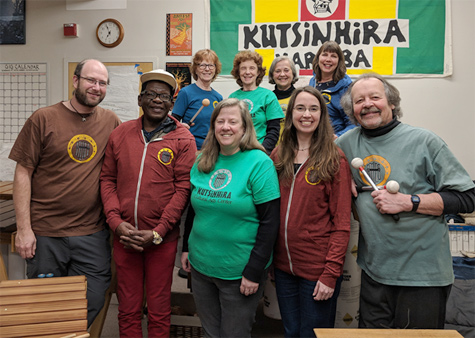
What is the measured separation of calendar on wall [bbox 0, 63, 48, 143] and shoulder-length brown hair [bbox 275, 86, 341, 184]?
402 centimetres

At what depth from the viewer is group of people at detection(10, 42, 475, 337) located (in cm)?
154

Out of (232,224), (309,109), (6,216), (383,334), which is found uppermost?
(309,109)

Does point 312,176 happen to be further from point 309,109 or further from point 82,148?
point 82,148

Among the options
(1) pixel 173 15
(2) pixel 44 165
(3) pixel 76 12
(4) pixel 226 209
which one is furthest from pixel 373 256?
(3) pixel 76 12

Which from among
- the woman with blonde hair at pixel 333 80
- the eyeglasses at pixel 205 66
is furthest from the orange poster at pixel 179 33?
the woman with blonde hair at pixel 333 80

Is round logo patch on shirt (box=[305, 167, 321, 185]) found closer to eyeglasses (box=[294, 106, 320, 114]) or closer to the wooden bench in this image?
eyeglasses (box=[294, 106, 320, 114])

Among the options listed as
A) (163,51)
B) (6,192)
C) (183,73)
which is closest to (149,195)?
(6,192)

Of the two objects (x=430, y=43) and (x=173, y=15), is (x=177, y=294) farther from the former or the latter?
(x=430, y=43)

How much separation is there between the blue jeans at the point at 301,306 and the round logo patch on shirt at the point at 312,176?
446mm

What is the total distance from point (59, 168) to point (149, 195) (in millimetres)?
519

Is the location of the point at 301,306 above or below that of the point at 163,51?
below

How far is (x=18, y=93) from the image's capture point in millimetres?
4703

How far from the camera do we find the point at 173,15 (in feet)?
14.3

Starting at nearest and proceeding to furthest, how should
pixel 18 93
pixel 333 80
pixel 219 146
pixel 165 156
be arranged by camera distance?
pixel 219 146, pixel 165 156, pixel 333 80, pixel 18 93
